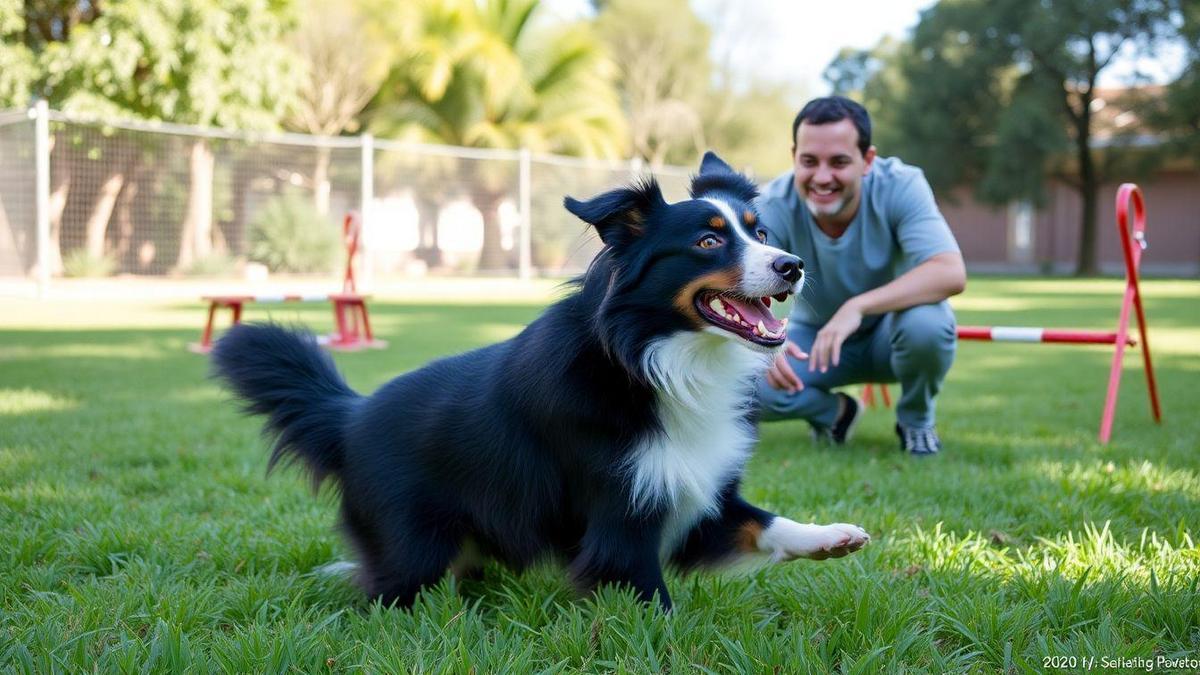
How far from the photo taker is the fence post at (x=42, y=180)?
45.8 feet

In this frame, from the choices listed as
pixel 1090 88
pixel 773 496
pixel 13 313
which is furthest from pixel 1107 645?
pixel 1090 88

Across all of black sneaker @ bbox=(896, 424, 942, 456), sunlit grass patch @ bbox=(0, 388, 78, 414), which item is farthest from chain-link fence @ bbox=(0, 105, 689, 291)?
black sneaker @ bbox=(896, 424, 942, 456)

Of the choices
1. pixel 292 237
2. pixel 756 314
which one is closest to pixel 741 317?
pixel 756 314

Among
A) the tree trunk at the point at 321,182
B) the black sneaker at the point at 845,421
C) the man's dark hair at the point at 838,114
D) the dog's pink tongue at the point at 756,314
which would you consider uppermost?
the tree trunk at the point at 321,182

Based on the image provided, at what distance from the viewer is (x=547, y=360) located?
2.59m

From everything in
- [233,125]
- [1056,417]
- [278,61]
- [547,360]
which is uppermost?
[278,61]

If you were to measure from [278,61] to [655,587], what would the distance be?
19.3m

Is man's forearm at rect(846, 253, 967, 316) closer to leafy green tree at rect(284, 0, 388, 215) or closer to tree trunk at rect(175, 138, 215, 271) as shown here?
tree trunk at rect(175, 138, 215, 271)

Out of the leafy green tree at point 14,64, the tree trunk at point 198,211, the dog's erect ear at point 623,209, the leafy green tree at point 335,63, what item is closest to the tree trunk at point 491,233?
the tree trunk at point 198,211

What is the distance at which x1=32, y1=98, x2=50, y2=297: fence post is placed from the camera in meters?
14.0

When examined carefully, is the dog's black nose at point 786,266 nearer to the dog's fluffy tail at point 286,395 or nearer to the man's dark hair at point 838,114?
the dog's fluffy tail at point 286,395

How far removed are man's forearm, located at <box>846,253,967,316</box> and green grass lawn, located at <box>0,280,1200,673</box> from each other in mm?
748

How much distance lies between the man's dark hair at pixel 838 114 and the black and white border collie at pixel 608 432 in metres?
1.72

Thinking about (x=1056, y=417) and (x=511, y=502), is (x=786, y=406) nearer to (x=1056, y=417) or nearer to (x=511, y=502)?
Answer: (x=1056, y=417)
